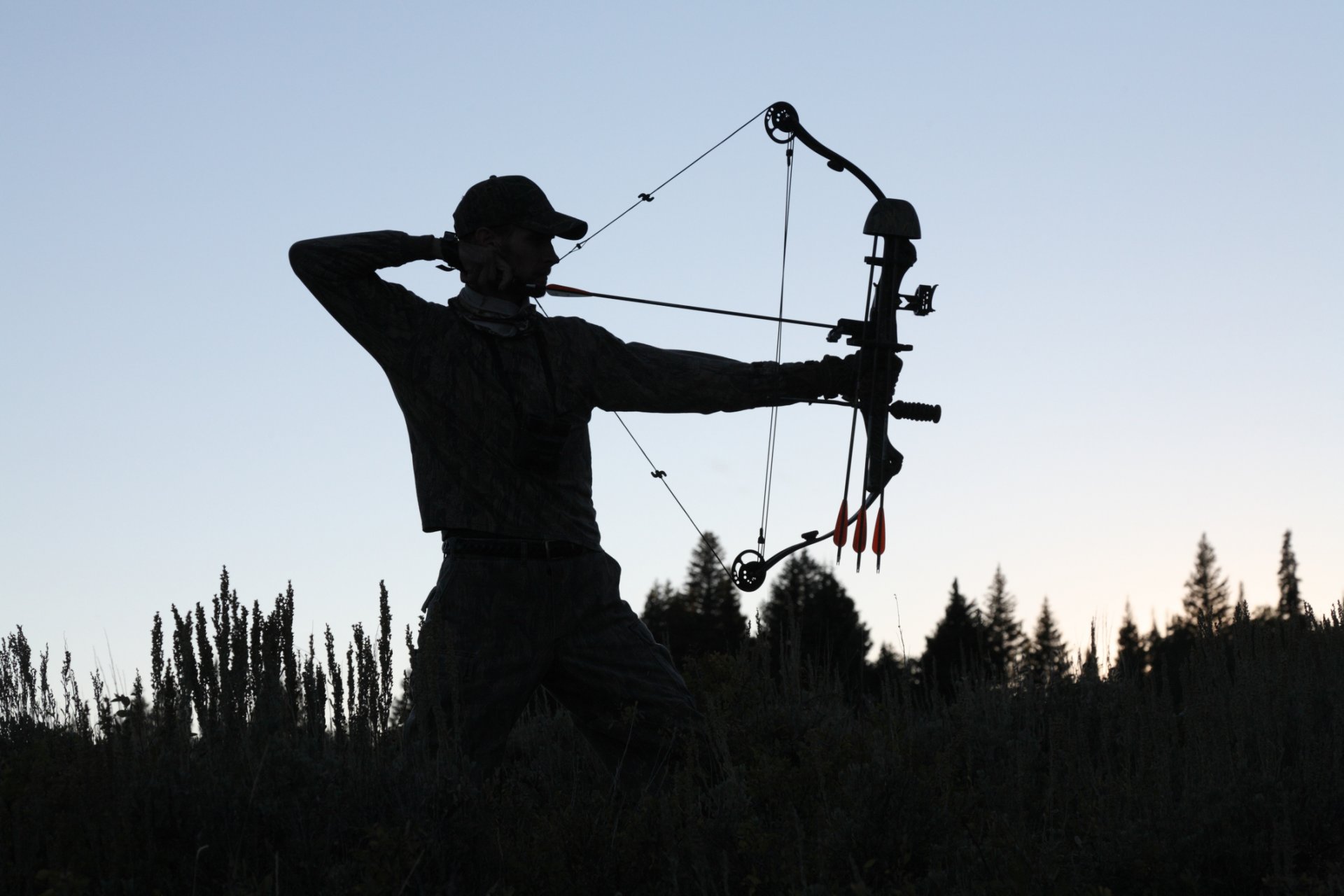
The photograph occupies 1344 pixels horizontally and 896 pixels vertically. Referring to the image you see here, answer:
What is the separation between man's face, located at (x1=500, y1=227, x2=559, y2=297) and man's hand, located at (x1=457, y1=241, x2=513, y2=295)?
0.11 ft

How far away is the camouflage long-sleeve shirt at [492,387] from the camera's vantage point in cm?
495

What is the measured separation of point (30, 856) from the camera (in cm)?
360

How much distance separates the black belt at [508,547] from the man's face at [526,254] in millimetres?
929

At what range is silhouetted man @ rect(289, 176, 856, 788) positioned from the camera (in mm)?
4898

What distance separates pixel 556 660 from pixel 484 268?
Answer: 1.37m

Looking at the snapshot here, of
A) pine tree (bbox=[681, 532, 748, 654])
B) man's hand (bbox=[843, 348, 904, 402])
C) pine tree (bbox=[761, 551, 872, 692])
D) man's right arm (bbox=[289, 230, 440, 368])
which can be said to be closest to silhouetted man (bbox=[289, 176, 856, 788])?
man's right arm (bbox=[289, 230, 440, 368])

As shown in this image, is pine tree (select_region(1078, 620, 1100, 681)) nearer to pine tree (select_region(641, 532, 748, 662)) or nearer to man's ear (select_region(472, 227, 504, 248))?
man's ear (select_region(472, 227, 504, 248))

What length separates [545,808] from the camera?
4.73 meters

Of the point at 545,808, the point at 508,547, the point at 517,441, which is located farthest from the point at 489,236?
the point at 545,808

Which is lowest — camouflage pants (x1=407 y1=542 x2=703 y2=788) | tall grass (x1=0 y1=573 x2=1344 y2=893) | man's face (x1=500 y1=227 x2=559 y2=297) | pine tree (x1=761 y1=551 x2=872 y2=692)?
tall grass (x1=0 y1=573 x2=1344 y2=893)

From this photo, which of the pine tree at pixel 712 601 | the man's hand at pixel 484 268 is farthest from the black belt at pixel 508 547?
the pine tree at pixel 712 601

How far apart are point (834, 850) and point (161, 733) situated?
190 cm

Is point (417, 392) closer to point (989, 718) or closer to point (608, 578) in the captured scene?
point (608, 578)

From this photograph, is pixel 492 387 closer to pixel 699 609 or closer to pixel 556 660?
pixel 556 660
